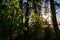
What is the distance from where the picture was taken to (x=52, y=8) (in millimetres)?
9477

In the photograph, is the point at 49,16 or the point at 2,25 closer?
the point at 2,25

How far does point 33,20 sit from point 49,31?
1.08 metres

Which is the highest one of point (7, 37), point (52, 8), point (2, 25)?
point (52, 8)

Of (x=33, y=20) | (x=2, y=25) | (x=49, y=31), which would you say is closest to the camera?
(x=2, y=25)

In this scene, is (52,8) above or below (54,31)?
above

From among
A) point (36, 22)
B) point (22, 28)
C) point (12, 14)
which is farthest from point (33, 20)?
point (12, 14)

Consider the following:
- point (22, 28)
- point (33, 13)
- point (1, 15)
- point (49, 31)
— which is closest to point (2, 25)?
point (1, 15)

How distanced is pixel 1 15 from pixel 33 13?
1.52 m

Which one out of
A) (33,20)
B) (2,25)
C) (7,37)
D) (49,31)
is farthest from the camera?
(49,31)

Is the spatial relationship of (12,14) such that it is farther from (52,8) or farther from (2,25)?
(52,8)

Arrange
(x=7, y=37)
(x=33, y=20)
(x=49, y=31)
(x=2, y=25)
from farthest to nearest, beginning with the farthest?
(x=49, y=31)
(x=33, y=20)
(x=7, y=37)
(x=2, y=25)

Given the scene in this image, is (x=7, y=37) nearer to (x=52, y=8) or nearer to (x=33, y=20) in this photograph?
(x=33, y=20)

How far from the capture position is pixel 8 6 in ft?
25.8

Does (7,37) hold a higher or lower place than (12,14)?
lower
